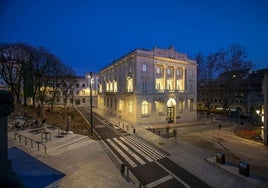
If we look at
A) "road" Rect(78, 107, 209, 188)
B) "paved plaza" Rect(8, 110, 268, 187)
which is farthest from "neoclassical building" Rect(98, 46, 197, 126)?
"road" Rect(78, 107, 209, 188)

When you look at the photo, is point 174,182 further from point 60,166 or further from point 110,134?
point 110,134

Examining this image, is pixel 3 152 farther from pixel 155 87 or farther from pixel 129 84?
pixel 155 87

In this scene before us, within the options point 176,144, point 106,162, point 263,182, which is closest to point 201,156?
point 176,144

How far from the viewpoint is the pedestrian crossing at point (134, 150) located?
560 inches

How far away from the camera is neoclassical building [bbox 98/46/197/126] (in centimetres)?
2934

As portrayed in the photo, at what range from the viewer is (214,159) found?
47.0 feet

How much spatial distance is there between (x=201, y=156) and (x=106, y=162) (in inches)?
359

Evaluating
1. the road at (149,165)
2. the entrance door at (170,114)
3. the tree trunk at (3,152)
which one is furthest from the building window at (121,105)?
the tree trunk at (3,152)

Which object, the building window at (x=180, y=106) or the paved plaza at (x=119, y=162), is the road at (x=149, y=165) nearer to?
the paved plaza at (x=119, y=162)

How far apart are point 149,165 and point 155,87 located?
19.9m

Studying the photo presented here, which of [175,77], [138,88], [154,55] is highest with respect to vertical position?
[154,55]

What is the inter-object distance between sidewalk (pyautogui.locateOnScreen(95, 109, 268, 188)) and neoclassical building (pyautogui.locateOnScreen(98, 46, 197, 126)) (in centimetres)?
850

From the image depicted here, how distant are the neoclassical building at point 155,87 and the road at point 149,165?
10.6m

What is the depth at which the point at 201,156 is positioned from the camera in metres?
15.1
